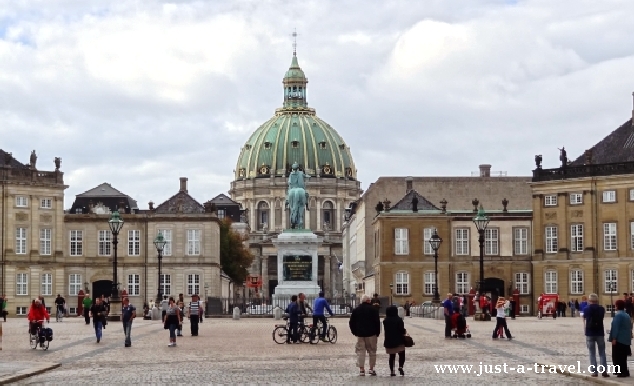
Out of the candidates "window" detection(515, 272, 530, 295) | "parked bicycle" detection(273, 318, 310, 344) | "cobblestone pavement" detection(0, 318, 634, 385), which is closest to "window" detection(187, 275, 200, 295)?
Result: "window" detection(515, 272, 530, 295)

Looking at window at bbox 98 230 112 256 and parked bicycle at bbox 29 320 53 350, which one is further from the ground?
window at bbox 98 230 112 256

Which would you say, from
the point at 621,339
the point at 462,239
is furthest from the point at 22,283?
the point at 621,339

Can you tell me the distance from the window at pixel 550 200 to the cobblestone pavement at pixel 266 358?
4778 centimetres

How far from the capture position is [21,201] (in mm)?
94312

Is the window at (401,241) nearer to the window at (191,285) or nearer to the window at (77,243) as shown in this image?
the window at (191,285)

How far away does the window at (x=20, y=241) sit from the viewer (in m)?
94.4

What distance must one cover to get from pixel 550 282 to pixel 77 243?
3269 cm

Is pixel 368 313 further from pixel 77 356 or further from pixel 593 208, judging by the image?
pixel 593 208

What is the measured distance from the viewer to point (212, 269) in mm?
101250

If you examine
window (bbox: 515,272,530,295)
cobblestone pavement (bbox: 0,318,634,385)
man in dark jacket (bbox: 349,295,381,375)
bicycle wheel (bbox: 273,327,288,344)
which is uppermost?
window (bbox: 515,272,530,295)

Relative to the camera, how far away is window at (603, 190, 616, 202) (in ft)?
298

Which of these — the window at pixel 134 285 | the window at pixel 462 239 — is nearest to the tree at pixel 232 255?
the window at pixel 134 285

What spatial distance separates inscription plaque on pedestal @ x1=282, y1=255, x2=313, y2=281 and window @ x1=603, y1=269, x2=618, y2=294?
2461 centimetres

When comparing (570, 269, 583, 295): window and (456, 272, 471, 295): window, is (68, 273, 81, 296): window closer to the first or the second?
(456, 272, 471, 295): window
